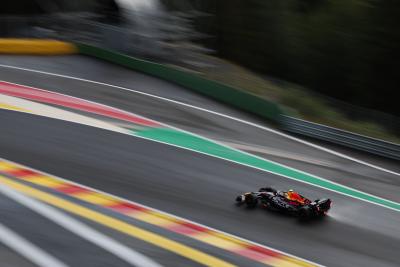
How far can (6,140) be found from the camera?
1415 cm

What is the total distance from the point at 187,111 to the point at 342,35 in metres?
13.2

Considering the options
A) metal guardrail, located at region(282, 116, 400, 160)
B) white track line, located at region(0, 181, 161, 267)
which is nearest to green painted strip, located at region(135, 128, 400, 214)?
metal guardrail, located at region(282, 116, 400, 160)

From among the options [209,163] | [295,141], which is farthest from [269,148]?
[209,163]

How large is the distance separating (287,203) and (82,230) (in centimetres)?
377

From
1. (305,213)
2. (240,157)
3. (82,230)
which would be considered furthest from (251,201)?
(240,157)

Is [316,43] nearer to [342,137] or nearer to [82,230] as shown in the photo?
[342,137]

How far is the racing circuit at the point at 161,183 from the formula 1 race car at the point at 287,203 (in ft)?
0.49

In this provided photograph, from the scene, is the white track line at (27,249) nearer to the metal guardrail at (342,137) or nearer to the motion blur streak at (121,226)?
Result: the motion blur streak at (121,226)

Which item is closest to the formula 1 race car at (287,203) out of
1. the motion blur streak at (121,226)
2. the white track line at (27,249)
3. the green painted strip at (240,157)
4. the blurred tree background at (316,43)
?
the motion blur streak at (121,226)

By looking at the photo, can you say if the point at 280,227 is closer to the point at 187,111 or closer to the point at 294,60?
the point at 187,111

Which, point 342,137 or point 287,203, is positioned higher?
point 342,137

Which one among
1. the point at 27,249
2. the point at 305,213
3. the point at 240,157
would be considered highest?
the point at 240,157

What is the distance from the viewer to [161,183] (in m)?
12.9

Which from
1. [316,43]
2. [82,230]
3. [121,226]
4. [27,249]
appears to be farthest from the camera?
[316,43]
